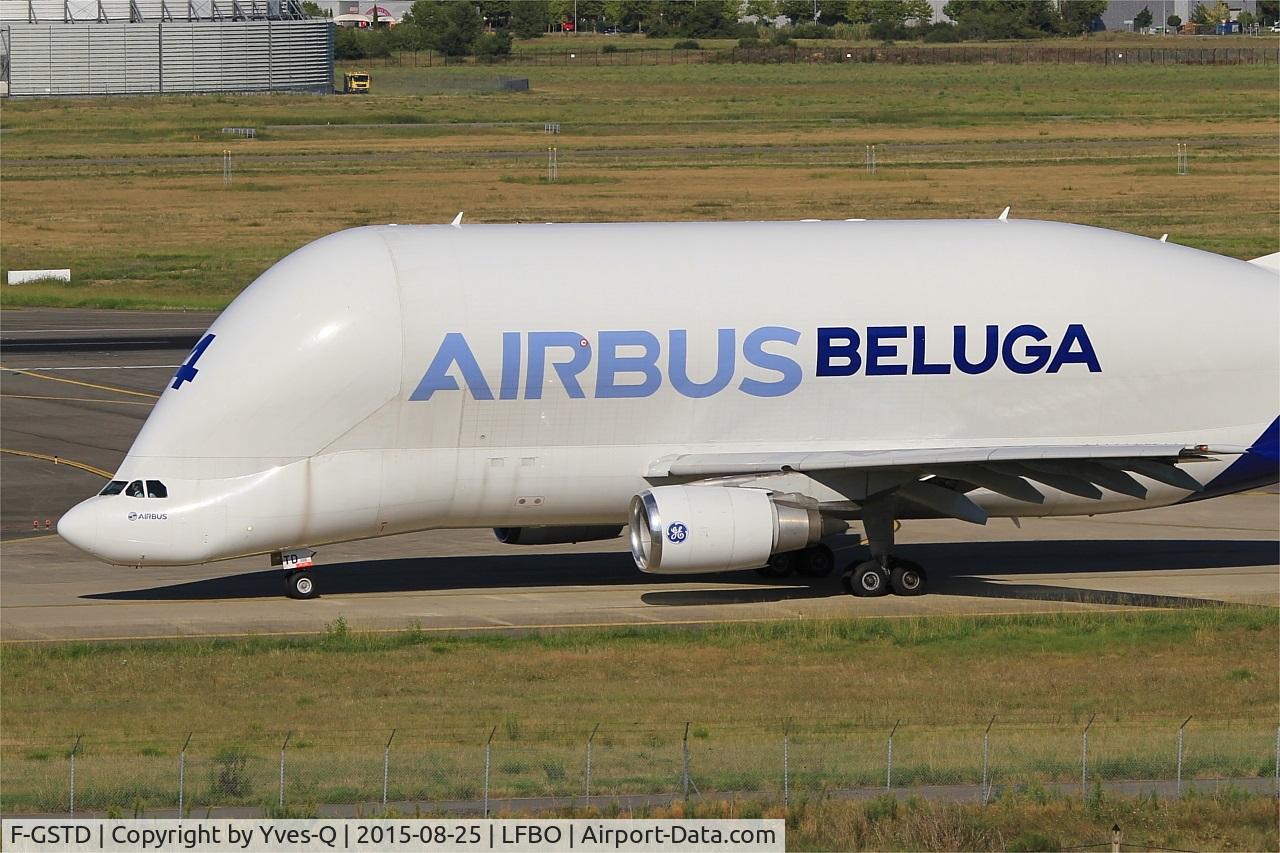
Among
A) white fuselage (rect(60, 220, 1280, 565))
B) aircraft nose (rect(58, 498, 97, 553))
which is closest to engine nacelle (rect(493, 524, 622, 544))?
white fuselage (rect(60, 220, 1280, 565))

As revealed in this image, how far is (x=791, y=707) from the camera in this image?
94.9 ft

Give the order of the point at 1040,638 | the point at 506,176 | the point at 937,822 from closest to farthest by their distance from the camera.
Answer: the point at 937,822
the point at 1040,638
the point at 506,176

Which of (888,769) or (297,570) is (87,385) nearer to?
(297,570)

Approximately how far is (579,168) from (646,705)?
10421cm

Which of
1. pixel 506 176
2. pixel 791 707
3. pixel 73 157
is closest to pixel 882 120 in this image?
pixel 506 176

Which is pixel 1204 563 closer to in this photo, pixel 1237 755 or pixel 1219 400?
pixel 1219 400

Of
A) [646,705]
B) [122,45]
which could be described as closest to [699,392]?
[646,705]

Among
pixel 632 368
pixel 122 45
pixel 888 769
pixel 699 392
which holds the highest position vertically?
pixel 122 45

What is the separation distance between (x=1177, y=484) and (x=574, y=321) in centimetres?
1213

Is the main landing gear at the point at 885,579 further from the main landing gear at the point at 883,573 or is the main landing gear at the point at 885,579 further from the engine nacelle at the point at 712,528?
the engine nacelle at the point at 712,528

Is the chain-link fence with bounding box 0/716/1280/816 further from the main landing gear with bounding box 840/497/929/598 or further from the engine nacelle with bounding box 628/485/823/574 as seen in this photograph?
the main landing gear with bounding box 840/497/929/598

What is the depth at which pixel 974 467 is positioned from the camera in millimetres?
34906

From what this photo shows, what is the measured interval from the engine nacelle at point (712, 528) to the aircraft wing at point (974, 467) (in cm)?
76

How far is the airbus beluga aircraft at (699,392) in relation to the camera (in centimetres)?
3400
